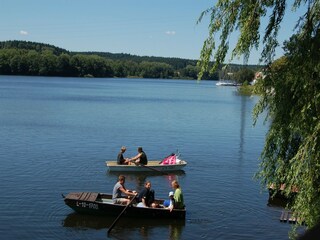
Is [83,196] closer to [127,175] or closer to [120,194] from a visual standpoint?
[120,194]

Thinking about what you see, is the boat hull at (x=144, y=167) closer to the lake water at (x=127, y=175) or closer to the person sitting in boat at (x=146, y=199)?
the lake water at (x=127, y=175)

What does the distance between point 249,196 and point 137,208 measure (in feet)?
23.8

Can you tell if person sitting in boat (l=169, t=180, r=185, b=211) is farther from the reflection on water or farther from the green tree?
the green tree

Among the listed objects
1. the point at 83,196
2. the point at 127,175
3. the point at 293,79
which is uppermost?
the point at 293,79

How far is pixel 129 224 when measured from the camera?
18.8 metres

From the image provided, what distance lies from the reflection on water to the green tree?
967 cm

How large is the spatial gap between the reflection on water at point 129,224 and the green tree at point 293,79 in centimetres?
967

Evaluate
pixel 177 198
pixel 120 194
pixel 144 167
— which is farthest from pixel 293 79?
pixel 144 167

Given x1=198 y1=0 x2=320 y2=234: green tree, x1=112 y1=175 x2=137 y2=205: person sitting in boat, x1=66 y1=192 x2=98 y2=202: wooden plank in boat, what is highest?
x1=198 y1=0 x2=320 y2=234: green tree

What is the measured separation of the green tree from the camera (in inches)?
329

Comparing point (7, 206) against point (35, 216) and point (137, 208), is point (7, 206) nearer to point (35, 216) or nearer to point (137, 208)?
point (35, 216)

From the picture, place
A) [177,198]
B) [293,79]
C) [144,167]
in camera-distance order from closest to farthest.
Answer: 1. [293,79]
2. [177,198]
3. [144,167]

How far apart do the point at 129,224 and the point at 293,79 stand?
1183 centimetres

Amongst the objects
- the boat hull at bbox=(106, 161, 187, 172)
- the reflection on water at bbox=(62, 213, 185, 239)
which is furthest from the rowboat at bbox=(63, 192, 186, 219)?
the boat hull at bbox=(106, 161, 187, 172)
